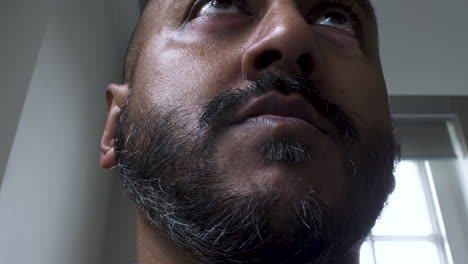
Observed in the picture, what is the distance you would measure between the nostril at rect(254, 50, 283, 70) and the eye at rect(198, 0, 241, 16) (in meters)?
0.17

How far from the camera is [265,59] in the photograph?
0.46 m

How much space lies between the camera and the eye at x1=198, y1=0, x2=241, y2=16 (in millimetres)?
601

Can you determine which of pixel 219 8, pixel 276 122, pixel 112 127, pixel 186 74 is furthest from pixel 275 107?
pixel 112 127

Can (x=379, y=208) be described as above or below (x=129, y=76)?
below

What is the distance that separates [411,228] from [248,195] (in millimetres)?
1273

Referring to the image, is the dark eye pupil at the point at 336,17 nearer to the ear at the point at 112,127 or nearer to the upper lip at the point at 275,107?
the upper lip at the point at 275,107

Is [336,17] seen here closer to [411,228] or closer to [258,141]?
[258,141]

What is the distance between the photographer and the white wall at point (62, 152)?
0.73 metres

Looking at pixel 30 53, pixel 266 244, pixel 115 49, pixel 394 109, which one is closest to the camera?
pixel 266 244

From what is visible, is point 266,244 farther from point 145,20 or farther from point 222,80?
point 145,20

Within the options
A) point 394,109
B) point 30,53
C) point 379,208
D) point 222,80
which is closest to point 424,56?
point 394,109

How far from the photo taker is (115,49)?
1.38 meters

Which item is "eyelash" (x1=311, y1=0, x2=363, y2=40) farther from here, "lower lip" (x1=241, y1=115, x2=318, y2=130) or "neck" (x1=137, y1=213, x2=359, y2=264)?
"neck" (x1=137, y1=213, x2=359, y2=264)

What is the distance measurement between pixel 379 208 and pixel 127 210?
976 mm
